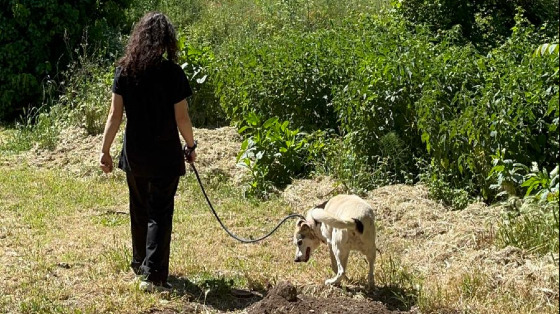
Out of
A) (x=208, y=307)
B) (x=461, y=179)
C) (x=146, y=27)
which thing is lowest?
(x=208, y=307)

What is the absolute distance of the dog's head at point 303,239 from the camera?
261 inches

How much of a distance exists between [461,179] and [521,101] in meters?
1.16

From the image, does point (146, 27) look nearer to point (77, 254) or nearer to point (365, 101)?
point (77, 254)

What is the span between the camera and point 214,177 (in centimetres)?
1012

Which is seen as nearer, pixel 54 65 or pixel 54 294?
pixel 54 294

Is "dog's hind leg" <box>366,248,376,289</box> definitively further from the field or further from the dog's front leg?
the dog's front leg

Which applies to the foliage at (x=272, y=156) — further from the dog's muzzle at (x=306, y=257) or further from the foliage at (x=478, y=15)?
the foliage at (x=478, y=15)

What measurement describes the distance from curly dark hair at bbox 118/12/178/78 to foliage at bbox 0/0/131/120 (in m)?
7.73

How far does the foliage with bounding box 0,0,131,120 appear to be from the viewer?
1363 cm

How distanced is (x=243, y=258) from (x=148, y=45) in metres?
2.26

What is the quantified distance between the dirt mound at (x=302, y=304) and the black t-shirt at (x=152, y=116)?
1.18 meters

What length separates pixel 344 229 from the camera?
6039 millimetres

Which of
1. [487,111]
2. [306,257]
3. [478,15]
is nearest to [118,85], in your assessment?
[306,257]

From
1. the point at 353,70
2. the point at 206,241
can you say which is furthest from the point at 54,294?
the point at 353,70
